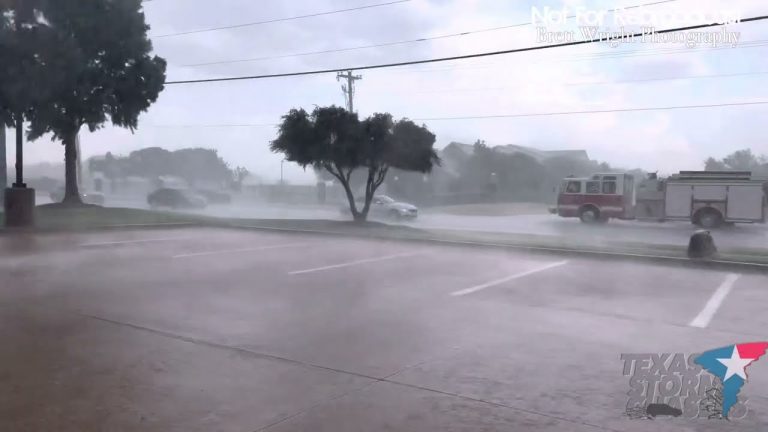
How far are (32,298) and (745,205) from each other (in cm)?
→ 2322

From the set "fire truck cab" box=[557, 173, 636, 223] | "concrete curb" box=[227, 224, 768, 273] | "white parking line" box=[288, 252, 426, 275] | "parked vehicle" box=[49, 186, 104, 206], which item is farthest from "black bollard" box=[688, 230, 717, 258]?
"parked vehicle" box=[49, 186, 104, 206]

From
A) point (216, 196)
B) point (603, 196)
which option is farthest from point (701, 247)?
point (216, 196)

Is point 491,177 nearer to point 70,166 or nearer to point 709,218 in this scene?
point 709,218

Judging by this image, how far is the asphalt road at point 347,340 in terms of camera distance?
4.36 meters

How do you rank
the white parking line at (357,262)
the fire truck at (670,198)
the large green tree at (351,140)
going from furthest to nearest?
the fire truck at (670,198) < the large green tree at (351,140) < the white parking line at (357,262)

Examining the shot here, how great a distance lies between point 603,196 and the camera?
2539cm

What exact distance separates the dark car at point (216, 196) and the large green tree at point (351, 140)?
20.3m

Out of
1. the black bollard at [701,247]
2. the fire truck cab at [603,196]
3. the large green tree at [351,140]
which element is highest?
the large green tree at [351,140]

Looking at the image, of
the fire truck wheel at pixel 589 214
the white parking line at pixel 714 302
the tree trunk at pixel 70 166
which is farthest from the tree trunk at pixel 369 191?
the white parking line at pixel 714 302

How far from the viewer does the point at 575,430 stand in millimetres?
4109

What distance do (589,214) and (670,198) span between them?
3.00 meters

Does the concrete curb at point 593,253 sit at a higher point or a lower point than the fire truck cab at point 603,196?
lower

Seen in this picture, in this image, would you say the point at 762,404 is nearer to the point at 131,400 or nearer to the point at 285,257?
the point at 131,400

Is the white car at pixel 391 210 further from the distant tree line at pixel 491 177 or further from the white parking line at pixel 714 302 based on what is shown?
the white parking line at pixel 714 302
